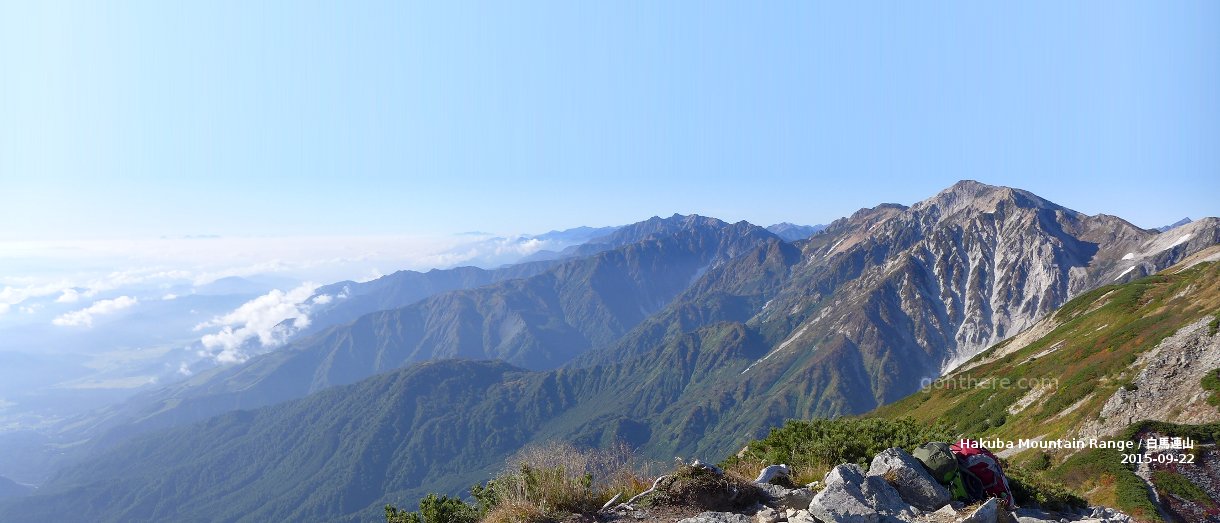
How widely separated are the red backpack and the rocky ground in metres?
0.50

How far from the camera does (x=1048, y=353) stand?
342ft

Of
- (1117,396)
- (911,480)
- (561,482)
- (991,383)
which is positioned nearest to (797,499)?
(911,480)

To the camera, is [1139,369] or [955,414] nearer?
[1139,369]

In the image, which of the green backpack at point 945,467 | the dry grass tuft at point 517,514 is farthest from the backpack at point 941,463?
the dry grass tuft at point 517,514

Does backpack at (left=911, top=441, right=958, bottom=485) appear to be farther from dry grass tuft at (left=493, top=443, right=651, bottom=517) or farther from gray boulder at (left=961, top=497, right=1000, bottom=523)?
dry grass tuft at (left=493, top=443, right=651, bottom=517)

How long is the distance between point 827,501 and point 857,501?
1.88ft

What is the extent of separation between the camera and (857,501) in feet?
37.0

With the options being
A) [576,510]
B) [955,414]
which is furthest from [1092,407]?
[576,510]

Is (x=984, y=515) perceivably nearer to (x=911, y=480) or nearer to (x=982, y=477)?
(x=911, y=480)

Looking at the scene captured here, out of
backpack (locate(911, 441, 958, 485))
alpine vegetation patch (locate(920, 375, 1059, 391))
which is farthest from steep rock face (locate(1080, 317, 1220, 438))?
backpack (locate(911, 441, 958, 485))

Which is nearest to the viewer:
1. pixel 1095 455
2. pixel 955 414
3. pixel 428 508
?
pixel 428 508

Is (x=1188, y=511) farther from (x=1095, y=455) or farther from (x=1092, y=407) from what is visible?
(x=1092, y=407)

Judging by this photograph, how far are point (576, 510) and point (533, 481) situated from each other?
121 centimetres

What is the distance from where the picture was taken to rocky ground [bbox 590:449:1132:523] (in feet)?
37.0
